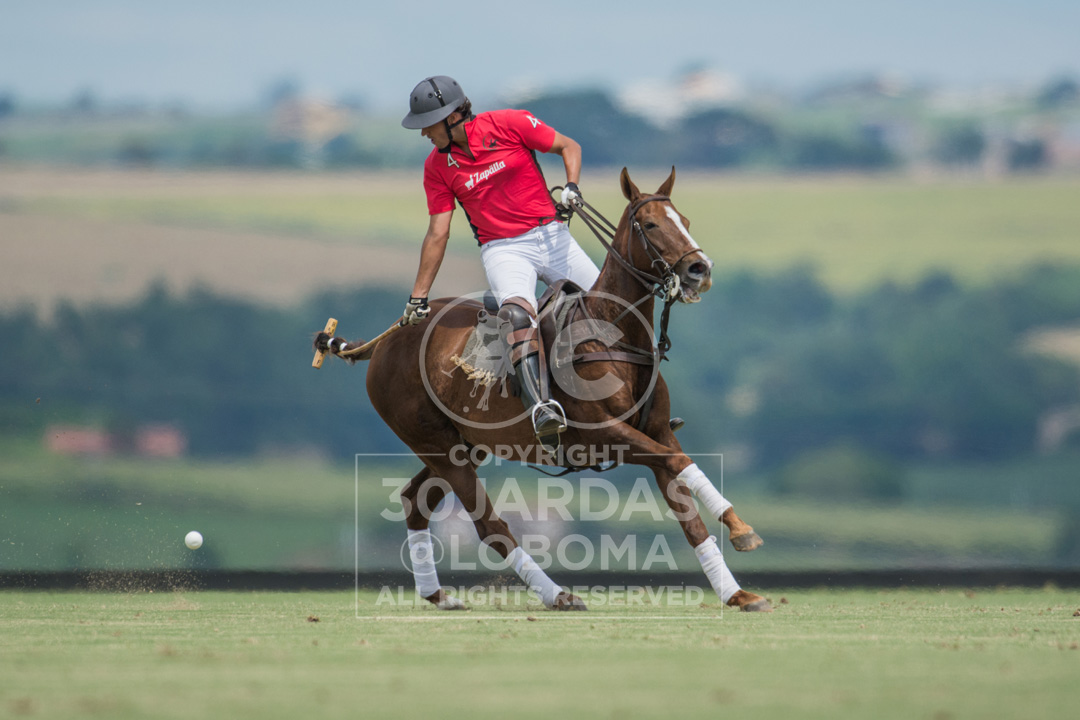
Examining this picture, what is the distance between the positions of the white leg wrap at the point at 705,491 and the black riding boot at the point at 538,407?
30.9 inches

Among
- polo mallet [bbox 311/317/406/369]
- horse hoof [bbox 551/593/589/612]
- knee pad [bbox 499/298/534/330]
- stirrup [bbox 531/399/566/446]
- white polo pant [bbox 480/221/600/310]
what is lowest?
horse hoof [bbox 551/593/589/612]

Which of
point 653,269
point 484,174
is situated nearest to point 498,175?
point 484,174

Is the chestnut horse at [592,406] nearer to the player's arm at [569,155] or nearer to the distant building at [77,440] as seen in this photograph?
the player's arm at [569,155]

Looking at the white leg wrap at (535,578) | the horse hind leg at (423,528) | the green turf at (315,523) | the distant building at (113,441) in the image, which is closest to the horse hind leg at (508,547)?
the white leg wrap at (535,578)

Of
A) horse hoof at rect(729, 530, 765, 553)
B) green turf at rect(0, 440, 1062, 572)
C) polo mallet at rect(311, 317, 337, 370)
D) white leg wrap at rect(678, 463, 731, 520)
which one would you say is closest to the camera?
horse hoof at rect(729, 530, 765, 553)

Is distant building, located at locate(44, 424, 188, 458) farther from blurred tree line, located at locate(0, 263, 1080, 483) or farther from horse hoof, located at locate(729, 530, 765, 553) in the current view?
horse hoof, located at locate(729, 530, 765, 553)

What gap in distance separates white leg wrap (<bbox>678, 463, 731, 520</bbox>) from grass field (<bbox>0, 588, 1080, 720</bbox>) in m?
0.58

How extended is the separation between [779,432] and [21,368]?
862cm

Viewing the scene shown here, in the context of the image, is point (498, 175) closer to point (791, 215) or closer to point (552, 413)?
point (552, 413)

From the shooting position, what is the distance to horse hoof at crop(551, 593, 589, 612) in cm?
816

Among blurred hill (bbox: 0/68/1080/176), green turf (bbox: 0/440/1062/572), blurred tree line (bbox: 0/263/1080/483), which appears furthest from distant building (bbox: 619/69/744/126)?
green turf (bbox: 0/440/1062/572)

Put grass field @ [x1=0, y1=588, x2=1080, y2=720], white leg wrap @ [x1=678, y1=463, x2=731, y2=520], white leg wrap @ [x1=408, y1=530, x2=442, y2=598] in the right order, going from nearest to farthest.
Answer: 1. grass field @ [x1=0, y1=588, x2=1080, y2=720]
2. white leg wrap @ [x1=678, y1=463, x2=731, y2=520]
3. white leg wrap @ [x1=408, y1=530, x2=442, y2=598]

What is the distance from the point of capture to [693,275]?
702 cm

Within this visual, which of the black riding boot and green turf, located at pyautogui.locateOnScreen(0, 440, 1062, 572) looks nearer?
the black riding boot
